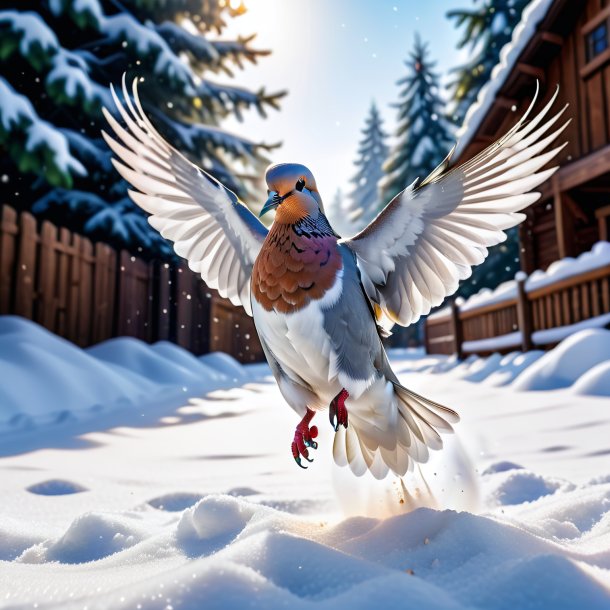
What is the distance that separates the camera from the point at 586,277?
21.4 feet

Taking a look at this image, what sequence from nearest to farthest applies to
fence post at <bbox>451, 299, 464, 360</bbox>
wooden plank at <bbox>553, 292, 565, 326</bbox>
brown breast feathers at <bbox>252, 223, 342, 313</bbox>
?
brown breast feathers at <bbox>252, 223, 342, 313</bbox> → wooden plank at <bbox>553, 292, 565, 326</bbox> → fence post at <bbox>451, 299, 464, 360</bbox>

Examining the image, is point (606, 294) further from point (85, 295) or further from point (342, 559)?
point (85, 295)

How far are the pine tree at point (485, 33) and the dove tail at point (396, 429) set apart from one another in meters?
19.1

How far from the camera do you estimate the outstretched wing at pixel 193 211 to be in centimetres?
199

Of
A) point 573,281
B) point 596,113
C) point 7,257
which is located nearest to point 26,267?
point 7,257

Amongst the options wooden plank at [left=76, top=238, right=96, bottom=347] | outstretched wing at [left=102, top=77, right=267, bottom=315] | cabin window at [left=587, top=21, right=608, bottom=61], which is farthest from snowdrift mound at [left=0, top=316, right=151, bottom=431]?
cabin window at [left=587, top=21, right=608, bottom=61]

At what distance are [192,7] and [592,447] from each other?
391 inches

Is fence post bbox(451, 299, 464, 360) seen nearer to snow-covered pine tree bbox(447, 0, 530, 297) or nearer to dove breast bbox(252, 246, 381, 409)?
snow-covered pine tree bbox(447, 0, 530, 297)

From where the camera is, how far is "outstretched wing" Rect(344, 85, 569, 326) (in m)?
1.62

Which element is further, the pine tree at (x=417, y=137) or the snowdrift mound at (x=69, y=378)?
the pine tree at (x=417, y=137)

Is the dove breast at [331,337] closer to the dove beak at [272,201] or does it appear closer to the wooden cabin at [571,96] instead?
the dove beak at [272,201]

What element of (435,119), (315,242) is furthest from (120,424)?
(435,119)

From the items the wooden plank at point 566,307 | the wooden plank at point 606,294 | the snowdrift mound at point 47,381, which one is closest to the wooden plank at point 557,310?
the wooden plank at point 566,307

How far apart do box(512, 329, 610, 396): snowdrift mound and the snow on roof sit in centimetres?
439
